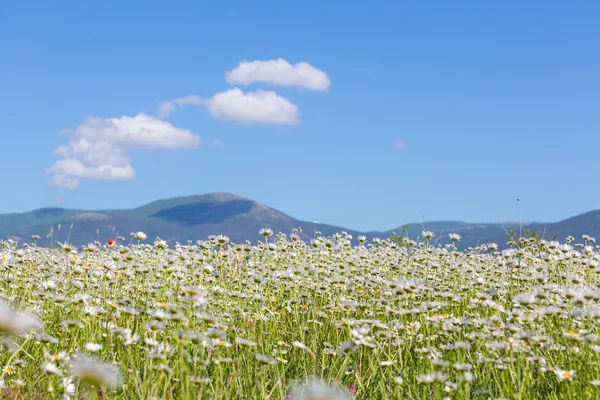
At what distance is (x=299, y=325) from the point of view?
6.65m

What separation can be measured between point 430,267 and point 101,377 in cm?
638

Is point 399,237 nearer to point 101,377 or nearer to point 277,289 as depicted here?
point 277,289

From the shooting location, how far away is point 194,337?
3393 mm

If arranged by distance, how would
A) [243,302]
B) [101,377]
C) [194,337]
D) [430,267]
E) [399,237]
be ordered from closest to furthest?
[101,377] → [194,337] → [243,302] → [430,267] → [399,237]

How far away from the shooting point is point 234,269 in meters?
8.29

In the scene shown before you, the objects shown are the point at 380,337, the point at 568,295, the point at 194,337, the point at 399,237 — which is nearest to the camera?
the point at 194,337

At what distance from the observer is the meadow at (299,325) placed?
12.8 ft

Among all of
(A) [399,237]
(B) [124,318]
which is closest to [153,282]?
(B) [124,318]

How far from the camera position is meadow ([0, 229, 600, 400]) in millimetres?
3906

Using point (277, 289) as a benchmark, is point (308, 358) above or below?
below

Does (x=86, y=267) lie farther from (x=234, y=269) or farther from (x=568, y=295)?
(x=568, y=295)

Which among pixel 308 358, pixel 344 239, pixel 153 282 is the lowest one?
pixel 308 358

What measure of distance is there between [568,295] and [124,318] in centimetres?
403

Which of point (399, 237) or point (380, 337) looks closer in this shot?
point (380, 337)
